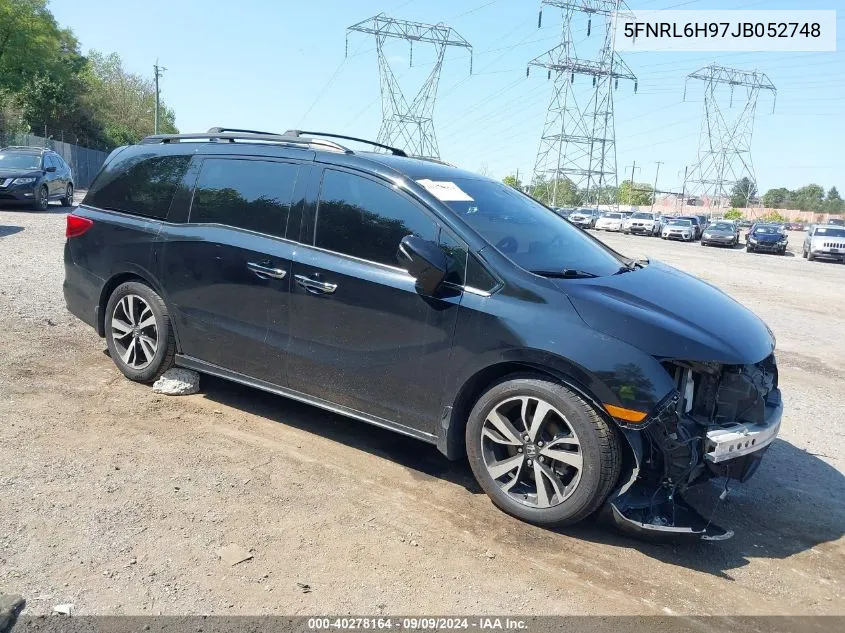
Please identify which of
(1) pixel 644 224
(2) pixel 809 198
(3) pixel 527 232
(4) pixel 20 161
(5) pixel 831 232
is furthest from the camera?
(2) pixel 809 198

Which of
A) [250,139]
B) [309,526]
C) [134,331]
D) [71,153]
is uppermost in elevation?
[71,153]

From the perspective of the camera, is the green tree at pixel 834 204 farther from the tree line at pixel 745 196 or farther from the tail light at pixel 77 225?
the tail light at pixel 77 225

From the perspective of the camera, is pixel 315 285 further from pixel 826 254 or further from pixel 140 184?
pixel 826 254

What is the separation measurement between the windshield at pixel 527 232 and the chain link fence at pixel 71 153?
3202cm

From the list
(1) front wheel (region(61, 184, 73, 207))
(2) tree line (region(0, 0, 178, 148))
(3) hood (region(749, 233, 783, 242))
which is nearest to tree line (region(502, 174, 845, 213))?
(3) hood (region(749, 233, 783, 242))

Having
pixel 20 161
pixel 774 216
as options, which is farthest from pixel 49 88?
pixel 774 216

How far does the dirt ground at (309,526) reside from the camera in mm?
2994

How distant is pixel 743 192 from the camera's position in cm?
11088

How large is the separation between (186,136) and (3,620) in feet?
12.4

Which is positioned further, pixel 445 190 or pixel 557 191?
pixel 557 191

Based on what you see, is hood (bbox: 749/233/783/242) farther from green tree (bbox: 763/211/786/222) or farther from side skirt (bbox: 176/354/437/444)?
green tree (bbox: 763/211/786/222)

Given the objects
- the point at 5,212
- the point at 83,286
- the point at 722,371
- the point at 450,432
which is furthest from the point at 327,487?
the point at 5,212

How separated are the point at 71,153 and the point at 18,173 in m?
25.2

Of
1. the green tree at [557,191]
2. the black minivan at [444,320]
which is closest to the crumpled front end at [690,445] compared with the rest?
the black minivan at [444,320]
